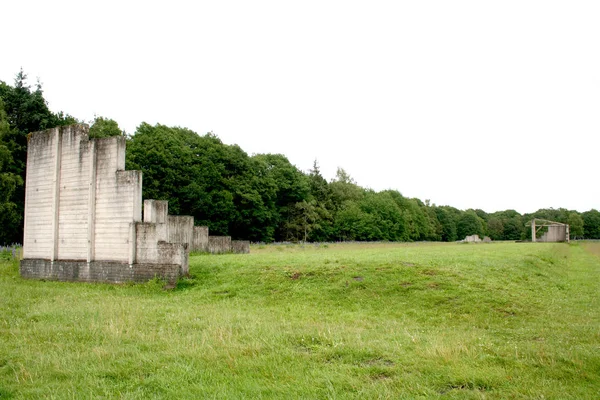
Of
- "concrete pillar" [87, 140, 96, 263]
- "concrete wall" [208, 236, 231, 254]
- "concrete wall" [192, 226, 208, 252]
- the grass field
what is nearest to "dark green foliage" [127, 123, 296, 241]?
"concrete wall" [208, 236, 231, 254]

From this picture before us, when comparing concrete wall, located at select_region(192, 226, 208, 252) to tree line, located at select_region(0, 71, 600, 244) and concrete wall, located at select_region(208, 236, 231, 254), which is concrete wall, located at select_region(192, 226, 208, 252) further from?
tree line, located at select_region(0, 71, 600, 244)

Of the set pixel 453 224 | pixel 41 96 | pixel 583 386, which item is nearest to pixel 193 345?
pixel 583 386

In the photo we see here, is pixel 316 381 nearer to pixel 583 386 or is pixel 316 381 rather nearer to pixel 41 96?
pixel 583 386

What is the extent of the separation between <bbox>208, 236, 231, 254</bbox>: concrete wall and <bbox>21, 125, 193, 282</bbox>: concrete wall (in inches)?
424

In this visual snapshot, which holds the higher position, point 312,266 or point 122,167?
point 122,167

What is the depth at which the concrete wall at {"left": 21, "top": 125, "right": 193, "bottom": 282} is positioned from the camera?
67.7ft

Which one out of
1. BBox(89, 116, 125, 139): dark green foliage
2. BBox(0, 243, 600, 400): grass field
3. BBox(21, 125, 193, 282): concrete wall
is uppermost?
BBox(89, 116, 125, 139): dark green foliage

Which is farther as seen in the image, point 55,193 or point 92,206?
point 55,193

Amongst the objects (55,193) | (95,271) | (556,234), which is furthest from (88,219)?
(556,234)

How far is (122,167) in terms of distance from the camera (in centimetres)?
2177

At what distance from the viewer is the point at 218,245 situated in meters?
36.1

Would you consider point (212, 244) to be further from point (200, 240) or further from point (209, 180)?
point (209, 180)

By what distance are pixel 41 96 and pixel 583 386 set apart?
51164mm

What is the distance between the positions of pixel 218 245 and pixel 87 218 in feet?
48.0
